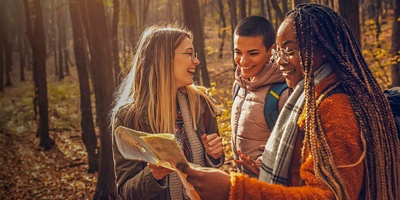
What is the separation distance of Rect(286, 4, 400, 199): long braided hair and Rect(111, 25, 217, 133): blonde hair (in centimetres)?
110

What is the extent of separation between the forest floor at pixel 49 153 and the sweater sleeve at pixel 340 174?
5.63 metres

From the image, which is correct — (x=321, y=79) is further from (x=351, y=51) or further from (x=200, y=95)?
(x=200, y=95)

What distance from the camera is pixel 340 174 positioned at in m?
1.37

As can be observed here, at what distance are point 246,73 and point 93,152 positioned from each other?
301 inches

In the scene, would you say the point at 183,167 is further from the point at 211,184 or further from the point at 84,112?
the point at 84,112

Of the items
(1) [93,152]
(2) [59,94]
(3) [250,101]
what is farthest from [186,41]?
(2) [59,94]

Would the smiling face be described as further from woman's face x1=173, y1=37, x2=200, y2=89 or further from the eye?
the eye

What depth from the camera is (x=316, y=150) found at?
4.63ft

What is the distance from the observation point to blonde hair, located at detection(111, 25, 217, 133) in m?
2.53

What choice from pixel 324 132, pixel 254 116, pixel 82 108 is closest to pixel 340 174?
pixel 324 132

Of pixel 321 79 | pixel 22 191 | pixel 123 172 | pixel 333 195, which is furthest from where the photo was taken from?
pixel 22 191

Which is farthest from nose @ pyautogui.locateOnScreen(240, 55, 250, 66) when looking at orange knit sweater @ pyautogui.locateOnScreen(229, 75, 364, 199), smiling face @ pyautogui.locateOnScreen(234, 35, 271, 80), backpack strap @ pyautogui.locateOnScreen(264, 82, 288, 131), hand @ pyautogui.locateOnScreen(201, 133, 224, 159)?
orange knit sweater @ pyautogui.locateOnScreen(229, 75, 364, 199)

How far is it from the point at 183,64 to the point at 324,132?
4.65 ft

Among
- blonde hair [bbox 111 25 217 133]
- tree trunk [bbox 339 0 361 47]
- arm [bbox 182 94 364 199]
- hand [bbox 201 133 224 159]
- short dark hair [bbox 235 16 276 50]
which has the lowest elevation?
hand [bbox 201 133 224 159]
